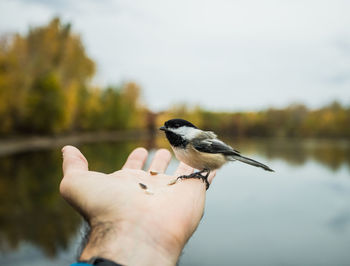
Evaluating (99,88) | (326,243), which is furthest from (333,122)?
(99,88)

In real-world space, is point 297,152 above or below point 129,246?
below

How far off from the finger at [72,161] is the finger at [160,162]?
0.79 metres

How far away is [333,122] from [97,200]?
30131mm

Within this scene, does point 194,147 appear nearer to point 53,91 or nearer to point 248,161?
point 248,161

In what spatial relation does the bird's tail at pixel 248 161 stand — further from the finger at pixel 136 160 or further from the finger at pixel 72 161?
the finger at pixel 72 161

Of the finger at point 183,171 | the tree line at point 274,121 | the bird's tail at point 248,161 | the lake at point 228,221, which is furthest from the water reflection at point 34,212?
the bird's tail at point 248,161

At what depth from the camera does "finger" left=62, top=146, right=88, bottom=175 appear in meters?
2.01

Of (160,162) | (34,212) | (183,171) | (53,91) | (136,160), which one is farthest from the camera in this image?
(53,91)

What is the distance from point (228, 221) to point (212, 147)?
37.7ft

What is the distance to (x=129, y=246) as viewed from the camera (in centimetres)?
144

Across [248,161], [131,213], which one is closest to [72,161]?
[131,213]

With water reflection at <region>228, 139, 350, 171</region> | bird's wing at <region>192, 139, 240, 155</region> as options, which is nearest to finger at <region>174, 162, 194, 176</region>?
bird's wing at <region>192, 139, 240, 155</region>

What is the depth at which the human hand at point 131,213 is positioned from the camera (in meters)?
1.44

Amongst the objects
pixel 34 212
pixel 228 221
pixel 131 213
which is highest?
pixel 131 213
